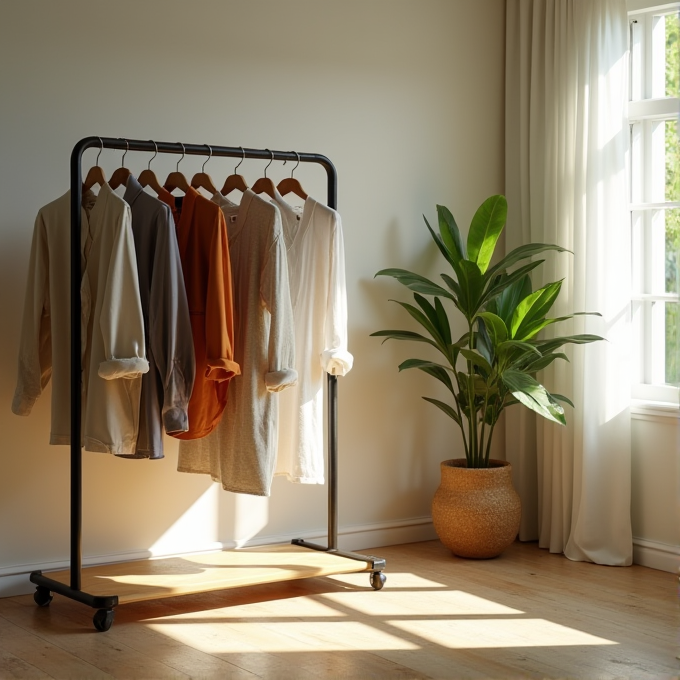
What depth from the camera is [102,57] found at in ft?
11.6

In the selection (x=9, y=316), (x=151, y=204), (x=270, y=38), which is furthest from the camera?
(x=270, y=38)

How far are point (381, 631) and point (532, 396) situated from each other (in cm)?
111

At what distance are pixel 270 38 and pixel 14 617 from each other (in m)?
2.35

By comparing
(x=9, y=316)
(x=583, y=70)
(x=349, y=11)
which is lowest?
(x=9, y=316)

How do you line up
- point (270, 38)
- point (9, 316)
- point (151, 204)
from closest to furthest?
point (151, 204) → point (9, 316) → point (270, 38)

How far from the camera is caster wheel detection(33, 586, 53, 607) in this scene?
3.25m

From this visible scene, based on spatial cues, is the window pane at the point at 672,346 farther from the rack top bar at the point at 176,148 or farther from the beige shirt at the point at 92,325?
the beige shirt at the point at 92,325

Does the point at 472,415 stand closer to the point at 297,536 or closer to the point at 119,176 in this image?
the point at 297,536

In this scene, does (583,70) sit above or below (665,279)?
above

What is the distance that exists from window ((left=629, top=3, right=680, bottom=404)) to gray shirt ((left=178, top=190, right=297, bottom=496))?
1.68 meters

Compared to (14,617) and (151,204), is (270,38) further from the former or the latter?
(14,617)

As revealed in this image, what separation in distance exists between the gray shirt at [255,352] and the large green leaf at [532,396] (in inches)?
37.0

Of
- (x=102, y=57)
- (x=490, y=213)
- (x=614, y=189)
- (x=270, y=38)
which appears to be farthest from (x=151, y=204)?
(x=614, y=189)

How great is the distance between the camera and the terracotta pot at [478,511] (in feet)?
13.0
